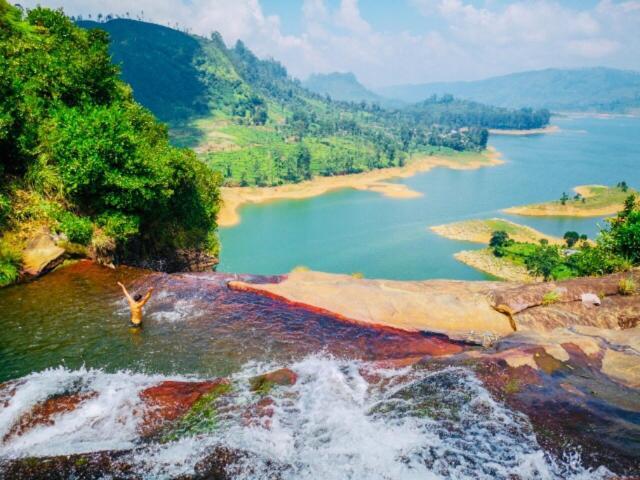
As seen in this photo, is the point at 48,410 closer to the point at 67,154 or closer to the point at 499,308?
the point at 67,154

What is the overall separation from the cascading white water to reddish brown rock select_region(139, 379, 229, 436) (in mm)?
262

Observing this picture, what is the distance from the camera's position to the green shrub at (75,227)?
19078 mm

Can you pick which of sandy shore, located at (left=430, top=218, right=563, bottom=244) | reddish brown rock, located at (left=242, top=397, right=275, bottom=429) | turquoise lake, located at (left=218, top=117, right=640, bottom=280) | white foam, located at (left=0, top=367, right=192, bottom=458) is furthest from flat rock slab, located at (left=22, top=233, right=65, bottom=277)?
sandy shore, located at (left=430, top=218, right=563, bottom=244)

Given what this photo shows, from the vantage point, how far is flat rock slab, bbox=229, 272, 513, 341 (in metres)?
15.8

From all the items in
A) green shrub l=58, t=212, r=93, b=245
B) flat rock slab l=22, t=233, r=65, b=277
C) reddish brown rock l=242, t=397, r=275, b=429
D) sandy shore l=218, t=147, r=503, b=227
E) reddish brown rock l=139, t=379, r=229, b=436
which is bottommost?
sandy shore l=218, t=147, r=503, b=227

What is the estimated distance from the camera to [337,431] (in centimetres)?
998

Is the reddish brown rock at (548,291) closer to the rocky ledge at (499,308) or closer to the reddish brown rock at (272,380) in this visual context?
the rocky ledge at (499,308)

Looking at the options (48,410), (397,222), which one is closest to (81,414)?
(48,410)

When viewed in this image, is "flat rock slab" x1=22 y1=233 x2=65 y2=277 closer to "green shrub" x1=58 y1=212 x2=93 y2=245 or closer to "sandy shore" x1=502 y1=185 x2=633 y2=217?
"green shrub" x1=58 y1=212 x2=93 y2=245

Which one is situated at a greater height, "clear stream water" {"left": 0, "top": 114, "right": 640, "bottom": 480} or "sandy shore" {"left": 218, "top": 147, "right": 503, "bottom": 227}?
"clear stream water" {"left": 0, "top": 114, "right": 640, "bottom": 480}

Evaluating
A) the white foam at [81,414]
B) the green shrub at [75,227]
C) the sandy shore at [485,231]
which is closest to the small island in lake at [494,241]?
the sandy shore at [485,231]

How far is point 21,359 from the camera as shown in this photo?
13094 millimetres

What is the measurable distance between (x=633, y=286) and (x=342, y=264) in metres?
56.7

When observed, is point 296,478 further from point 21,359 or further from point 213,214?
point 213,214
